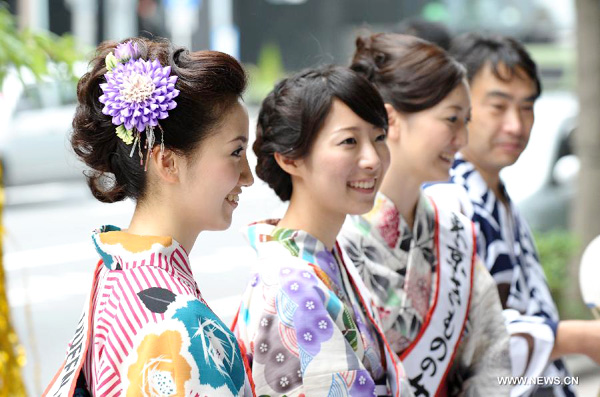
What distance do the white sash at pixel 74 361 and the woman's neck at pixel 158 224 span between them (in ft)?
0.40

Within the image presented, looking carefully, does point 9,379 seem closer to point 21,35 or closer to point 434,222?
point 21,35

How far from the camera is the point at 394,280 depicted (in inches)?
79.8

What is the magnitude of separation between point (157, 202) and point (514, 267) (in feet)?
4.06

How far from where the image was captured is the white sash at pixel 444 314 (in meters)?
1.98

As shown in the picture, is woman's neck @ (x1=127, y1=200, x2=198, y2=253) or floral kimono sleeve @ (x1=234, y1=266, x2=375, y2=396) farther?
floral kimono sleeve @ (x1=234, y1=266, x2=375, y2=396)

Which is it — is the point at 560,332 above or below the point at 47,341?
above

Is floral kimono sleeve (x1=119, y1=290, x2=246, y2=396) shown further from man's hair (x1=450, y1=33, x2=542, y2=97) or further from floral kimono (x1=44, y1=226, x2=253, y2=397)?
man's hair (x1=450, y1=33, x2=542, y2=97)

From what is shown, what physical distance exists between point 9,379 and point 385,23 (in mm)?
7686

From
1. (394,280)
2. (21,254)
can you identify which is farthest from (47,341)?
(394,280)

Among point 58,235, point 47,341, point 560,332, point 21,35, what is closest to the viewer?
point 560,332

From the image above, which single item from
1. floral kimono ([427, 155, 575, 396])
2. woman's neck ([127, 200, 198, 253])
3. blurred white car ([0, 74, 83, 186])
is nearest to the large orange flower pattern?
woman's neck ([127, 200, 198, 253])

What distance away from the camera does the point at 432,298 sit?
205cm

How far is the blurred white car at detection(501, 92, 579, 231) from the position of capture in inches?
267

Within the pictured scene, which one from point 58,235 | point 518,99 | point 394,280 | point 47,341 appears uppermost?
point 518,99
